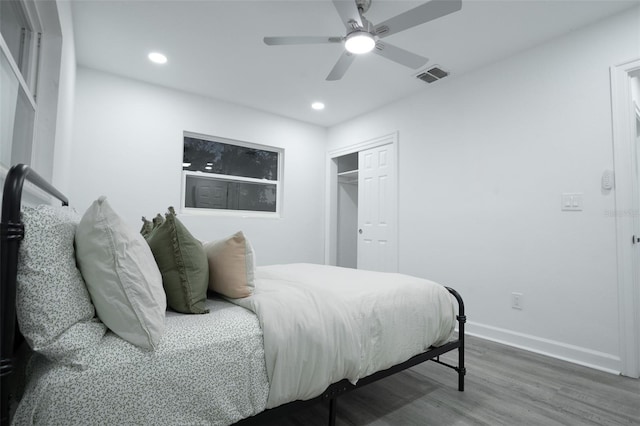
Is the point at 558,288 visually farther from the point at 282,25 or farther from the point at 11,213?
the point at 11,213

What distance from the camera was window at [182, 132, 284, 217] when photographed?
410 centimetres

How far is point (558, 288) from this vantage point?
2.69 metres

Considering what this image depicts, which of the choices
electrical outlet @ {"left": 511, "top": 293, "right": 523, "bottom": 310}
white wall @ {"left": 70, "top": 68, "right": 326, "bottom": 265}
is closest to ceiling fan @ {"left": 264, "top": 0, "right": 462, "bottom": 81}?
white wall @ {"left": 70, "top": 68, "right": 326, "bottom": 265}

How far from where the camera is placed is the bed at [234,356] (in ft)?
2.84

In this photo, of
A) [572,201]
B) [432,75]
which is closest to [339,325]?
[572,201]

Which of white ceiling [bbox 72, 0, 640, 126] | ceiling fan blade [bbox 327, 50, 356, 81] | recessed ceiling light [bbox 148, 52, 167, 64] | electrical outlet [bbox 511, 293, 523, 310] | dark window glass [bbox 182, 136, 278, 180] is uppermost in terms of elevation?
white ceiling [bbox 72, 0, 640, 126]

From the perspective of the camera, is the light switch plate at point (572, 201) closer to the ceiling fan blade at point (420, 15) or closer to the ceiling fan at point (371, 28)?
the ceiling fan at point (371, 28)

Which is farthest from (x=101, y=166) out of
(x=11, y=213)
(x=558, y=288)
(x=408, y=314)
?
(x=558, y=288)

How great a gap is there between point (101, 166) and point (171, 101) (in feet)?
A: 3.59

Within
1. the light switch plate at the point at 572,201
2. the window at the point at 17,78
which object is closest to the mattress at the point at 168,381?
the window at the point at 17,78

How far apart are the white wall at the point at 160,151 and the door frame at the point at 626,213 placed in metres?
3.53

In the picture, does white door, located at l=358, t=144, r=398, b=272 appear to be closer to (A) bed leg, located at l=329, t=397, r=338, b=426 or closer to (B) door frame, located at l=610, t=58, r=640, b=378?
(B) door frame, located at l=610, t=58, r=640, b=378

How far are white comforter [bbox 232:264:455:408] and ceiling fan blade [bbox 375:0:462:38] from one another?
5.44 ft

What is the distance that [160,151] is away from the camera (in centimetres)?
376
